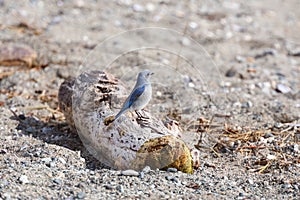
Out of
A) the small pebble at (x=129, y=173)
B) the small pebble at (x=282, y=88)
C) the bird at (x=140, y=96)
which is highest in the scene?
the bird at (x=140, y=96)

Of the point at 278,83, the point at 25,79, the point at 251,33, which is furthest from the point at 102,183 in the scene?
the point at 251,33

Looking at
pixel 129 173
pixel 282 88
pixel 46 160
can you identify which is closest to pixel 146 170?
pixel 129 173

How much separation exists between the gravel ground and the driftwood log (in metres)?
0.07

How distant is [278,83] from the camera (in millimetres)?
4566

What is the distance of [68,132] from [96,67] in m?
1.30

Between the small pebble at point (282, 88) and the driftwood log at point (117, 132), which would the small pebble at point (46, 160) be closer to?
the driftwood log at point (117, 132)

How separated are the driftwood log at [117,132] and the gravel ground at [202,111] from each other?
2.7 inches

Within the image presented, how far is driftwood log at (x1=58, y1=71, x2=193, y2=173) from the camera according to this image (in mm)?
2736

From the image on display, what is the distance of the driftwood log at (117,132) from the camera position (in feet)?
8.98

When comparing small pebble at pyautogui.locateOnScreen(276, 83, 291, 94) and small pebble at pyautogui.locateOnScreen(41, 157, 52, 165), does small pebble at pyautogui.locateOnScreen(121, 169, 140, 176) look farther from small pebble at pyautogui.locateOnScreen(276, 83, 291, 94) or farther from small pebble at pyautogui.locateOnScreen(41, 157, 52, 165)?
small pebble at pyautogui.locateOnScreen(276, 83, 291, 94)

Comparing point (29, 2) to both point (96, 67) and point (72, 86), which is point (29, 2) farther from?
point (72, 86)

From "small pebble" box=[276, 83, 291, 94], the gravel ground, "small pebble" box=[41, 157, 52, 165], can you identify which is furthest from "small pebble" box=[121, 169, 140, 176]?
"small pebble" box=[276, 83, 291, 94]

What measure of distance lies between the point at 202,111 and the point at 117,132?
3.51 feet

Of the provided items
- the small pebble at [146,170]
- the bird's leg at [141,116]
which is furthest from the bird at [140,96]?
the small pebble at [146,170]
